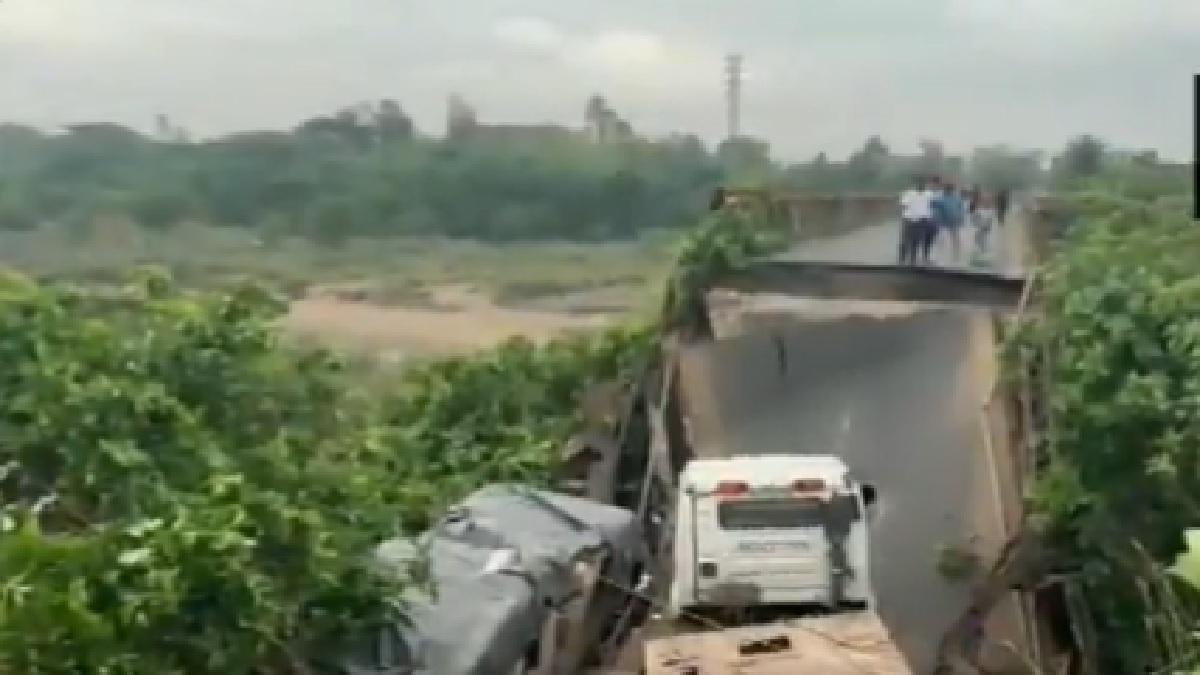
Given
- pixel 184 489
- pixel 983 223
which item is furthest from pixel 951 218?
pixel 184 489

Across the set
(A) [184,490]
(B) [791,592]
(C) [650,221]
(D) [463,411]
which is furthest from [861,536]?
(C) [650,221]

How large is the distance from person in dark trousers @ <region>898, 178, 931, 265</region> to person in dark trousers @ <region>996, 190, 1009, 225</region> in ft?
4.14

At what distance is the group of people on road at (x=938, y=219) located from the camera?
19.4 meters

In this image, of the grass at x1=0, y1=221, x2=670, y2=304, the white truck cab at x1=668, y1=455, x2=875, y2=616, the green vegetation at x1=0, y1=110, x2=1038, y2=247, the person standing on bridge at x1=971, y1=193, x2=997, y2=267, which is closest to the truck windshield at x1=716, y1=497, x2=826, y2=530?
the white truck cab at x1=668, y1=455, x2=875, y2=616

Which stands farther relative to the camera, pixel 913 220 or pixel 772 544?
pixel 913 220

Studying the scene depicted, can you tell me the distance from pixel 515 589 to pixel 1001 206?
468 inches

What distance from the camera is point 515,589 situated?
36.8 ft

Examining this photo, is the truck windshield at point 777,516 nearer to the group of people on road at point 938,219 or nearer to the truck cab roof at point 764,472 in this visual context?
the truck cab roof at point 764,472

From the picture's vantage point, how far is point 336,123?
3788 centimetres

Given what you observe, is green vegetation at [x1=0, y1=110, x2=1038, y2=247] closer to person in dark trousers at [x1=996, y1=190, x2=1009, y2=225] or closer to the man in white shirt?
person in dark trousers at [x1=996, y1=190, x2=1009, y2=225]

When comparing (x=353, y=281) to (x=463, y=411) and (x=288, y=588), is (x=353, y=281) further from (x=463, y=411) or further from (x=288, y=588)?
(x=288, y=588)

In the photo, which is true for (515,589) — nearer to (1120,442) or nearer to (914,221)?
(1120,442)

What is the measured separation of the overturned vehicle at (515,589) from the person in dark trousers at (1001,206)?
843 centimetres

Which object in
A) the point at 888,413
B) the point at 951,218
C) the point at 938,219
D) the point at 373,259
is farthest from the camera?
the point at 373,259
